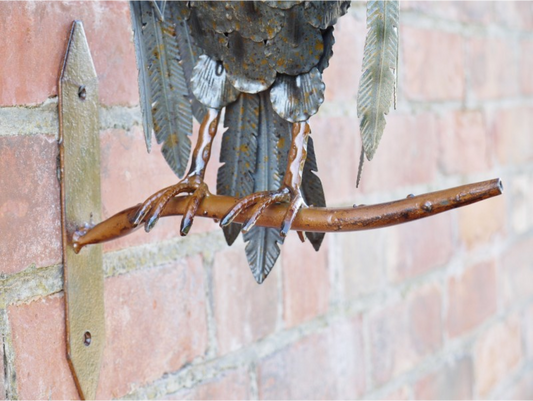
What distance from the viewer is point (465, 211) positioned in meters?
1.09

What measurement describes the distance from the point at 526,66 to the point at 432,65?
0.38 meters

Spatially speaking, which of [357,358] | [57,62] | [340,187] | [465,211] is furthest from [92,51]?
[465,211]

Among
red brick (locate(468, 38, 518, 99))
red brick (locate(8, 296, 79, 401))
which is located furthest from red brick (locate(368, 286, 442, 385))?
red brick (locate(8, 296, 79, 401))

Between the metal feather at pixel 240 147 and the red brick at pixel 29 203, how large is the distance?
0.39 feet

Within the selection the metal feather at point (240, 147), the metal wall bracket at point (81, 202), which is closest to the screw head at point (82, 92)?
the metal wall bracket at point (81, 202)

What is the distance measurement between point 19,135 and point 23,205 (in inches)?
1.8

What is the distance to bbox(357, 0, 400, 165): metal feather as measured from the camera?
40cm

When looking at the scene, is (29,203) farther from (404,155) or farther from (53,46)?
(404,155)

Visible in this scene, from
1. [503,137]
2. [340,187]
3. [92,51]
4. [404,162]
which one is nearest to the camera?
[92,51]

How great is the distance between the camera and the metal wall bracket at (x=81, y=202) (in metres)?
0.50

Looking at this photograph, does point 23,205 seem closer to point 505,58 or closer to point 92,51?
point 92,51

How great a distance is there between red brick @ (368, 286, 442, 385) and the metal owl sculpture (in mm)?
429

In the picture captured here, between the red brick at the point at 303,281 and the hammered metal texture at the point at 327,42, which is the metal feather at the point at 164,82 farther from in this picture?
the red brick at the point at 303,281

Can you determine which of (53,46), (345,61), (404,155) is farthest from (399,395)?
(53,46)
